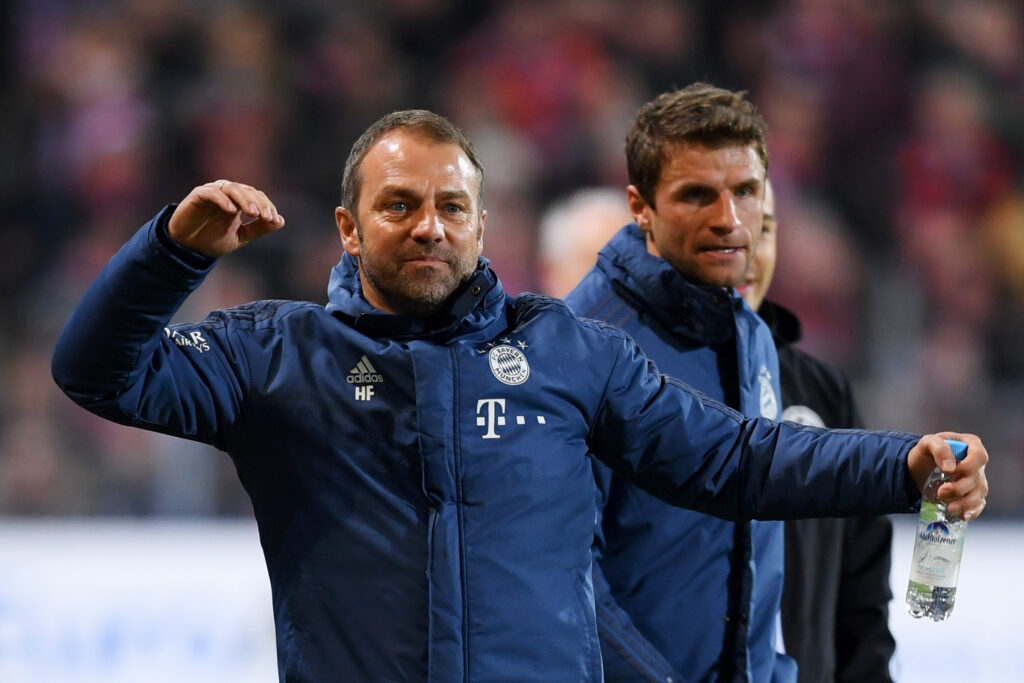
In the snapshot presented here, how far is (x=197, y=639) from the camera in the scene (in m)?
4.92

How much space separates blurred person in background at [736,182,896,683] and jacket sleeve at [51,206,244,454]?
1.76 m

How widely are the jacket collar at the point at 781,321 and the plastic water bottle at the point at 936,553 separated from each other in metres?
1.32

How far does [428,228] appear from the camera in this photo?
7.67ft

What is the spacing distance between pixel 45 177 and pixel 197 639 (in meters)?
2.97

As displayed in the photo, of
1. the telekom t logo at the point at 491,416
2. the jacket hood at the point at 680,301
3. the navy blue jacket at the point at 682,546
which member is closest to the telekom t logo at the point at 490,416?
the telekom t logo at the point at 491,416

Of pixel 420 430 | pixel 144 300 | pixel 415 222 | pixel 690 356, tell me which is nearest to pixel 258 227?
pixel 144 300

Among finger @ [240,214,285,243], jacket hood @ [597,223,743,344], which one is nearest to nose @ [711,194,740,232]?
jacket hood @ [597,223,743,344]

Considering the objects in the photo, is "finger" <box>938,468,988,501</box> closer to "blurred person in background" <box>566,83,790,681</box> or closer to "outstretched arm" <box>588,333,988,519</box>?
"outstretched arm" <box>588,333,988,519</box>

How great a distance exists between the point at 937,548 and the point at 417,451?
2.98 feet

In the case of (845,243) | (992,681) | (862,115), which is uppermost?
(862,115)

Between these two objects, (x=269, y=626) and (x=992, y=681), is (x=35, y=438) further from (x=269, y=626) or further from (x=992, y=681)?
(x=992, y=681)

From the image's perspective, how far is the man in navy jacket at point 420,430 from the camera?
2.14 m

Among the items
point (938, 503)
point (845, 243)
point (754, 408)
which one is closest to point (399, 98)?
point (845, 243)

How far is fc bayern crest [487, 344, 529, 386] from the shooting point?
233 cm
